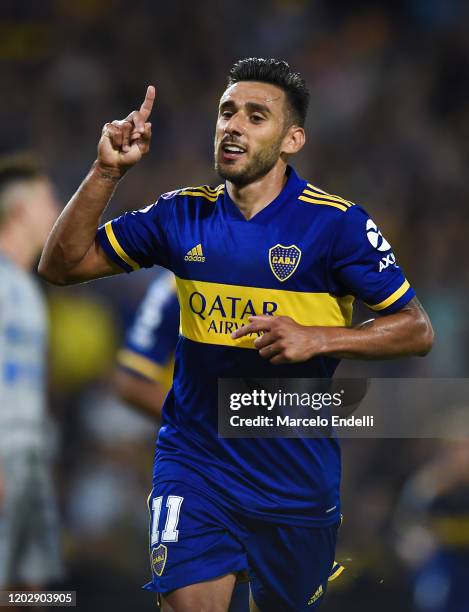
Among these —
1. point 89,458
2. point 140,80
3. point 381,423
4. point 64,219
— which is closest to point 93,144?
point 140,80

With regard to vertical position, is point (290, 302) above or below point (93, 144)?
below

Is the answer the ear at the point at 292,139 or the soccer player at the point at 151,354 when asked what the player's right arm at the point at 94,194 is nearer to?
the ear at the point at 292,139

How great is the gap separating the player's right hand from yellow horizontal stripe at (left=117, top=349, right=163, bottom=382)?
2.17 meters

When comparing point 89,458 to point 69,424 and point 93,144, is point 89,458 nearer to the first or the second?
point 69,424

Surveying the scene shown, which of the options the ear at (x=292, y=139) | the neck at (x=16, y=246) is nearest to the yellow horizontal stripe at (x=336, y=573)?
the ear at (x=292, y=139)

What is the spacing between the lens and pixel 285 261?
3.98m

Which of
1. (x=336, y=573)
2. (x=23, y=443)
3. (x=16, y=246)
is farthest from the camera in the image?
(x=16, y=246)

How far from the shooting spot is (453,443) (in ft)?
25.8

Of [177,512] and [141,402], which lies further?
[141,402]

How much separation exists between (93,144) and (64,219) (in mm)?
5858

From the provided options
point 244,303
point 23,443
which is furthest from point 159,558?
point 23,443

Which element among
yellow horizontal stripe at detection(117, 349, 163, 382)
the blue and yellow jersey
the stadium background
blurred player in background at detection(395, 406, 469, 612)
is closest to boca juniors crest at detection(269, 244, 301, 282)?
the blue and yellow jersey

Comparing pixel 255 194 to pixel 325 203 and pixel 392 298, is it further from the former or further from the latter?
pixel 392 298

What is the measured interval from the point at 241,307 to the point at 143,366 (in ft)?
6.81
